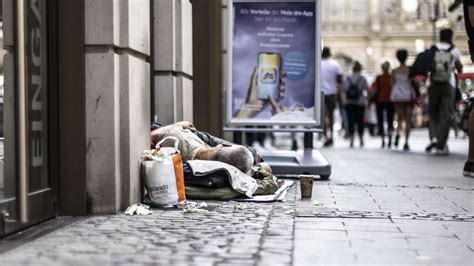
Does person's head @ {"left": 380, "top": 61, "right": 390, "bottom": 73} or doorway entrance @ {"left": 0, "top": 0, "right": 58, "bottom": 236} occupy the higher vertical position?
person's head @ {"left": 380, "top": 61, "right": 390, "bottom": 73}

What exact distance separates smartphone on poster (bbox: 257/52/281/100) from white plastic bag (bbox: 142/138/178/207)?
3763 millimetres

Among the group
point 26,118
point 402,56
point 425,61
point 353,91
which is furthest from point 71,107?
point 353,91

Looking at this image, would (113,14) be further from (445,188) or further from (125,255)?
(445,188)

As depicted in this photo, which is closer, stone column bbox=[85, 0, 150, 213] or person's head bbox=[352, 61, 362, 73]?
stone column bbox=[85, 0, 150, 213]

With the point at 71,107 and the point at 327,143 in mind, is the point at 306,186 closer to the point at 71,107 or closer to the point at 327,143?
the point at 71,107

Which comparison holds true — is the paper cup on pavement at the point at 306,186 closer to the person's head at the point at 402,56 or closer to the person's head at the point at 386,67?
the person's head at the point at 402,56

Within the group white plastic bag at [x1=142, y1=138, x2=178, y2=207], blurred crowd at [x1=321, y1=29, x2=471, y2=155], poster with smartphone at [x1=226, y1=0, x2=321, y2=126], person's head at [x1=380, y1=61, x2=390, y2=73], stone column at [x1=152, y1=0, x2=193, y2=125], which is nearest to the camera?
white plastic bag at [x1=142, y1=138, x2=178, y2=207]

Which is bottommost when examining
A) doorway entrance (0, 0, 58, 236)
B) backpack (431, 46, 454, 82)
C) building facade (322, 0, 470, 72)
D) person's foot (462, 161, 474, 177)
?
person's foot (462, 161, 474, 177)

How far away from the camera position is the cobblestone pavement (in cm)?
423

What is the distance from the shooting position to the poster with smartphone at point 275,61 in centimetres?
986

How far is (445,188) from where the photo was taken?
827cm

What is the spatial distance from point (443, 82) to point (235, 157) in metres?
7.17

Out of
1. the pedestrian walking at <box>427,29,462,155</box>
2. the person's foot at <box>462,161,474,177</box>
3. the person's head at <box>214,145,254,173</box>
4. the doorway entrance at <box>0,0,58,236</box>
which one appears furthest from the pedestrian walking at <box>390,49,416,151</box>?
the doorway entrance at <box>0,0,58,236</box>

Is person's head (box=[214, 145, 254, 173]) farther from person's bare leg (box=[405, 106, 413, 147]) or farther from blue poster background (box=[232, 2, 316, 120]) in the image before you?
person's bare leg (box=[405, 106, 413, 147])
